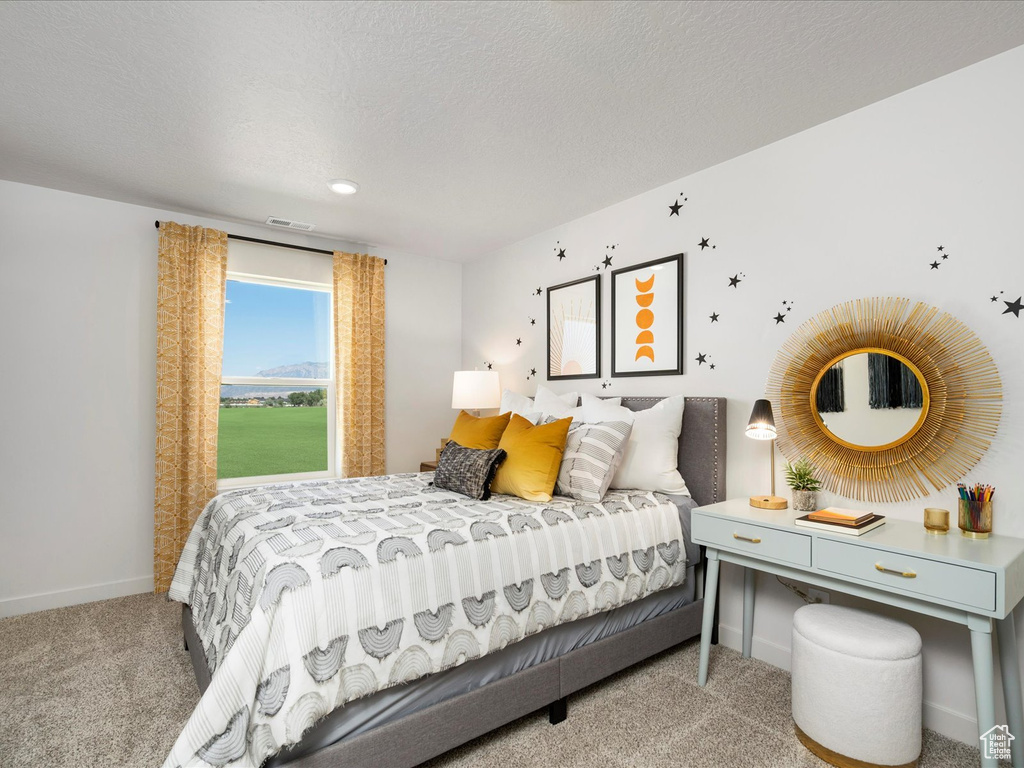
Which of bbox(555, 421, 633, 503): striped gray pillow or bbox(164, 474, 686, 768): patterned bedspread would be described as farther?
Result: bbox(555, 421, 633, 503): striped gray pillow

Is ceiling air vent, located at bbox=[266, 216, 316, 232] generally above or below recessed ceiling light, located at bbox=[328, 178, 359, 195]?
below

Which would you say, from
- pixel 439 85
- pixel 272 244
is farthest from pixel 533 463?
pixel 272 244

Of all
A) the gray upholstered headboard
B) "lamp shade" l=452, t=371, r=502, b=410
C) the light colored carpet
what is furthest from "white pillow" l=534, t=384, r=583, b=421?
the light colored carpet

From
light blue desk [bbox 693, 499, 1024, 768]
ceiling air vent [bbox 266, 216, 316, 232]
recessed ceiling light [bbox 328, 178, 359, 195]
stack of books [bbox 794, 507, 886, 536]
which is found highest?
recessed ceiling light [bbox 328, 178, 359, 195]

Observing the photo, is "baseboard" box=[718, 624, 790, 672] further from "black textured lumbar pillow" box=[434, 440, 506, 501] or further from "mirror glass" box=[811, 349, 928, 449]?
"black textured lumbar pillow" box=[434, 440, 506, 501]

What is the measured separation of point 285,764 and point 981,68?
10.9 feet

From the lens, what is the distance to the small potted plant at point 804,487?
90.5 inches

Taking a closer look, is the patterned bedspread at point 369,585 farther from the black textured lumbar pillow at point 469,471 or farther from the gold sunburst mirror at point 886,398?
the gold sunburst mirror at point 886,398

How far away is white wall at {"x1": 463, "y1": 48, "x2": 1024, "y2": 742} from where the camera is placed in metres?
1.92

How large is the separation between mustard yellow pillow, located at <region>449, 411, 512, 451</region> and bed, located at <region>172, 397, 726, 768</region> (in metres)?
0.38

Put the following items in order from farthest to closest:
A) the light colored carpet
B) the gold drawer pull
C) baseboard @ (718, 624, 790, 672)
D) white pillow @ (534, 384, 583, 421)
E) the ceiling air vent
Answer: the ceiling air vent < white pillow @ (534, 384, 583, 421) < baseboard @ (718, 624, 790, 672) < the light colored carpet < the gold drawer pull

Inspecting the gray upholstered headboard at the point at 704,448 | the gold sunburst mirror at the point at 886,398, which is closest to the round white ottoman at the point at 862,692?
the gold sunburst mirror at the point at 886,398

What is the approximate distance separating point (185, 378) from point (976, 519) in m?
4.18

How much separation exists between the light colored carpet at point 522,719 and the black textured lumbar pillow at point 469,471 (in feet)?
3.25
